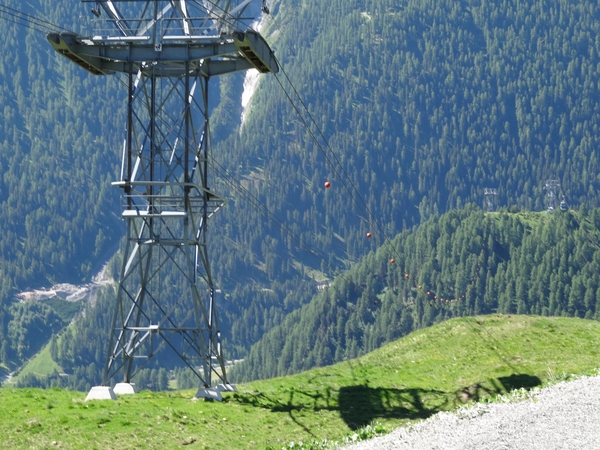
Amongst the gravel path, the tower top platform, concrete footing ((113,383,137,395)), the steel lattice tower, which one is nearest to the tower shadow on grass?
the steel lattice tower

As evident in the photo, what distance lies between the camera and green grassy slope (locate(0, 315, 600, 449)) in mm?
39094

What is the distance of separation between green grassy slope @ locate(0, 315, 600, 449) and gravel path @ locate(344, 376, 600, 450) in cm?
558

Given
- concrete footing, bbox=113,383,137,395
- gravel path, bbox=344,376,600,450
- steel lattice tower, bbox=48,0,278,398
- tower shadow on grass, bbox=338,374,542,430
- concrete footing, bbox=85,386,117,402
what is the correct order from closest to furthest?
gravel path, bbox=344,376,600,450, tower shadow on grass, bbox=338,374,542,430, concrete footing, bbox=85,386,117,402, steel lattice tower, bbox=48,0,278,398, concrete footing, bbox=113,383,137,395

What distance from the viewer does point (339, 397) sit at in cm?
4825

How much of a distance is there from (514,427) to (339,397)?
2026 cm

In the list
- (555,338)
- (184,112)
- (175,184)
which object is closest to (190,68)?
(184,112)

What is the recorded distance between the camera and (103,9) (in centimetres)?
4972

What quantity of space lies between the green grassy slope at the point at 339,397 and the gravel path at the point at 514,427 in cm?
558

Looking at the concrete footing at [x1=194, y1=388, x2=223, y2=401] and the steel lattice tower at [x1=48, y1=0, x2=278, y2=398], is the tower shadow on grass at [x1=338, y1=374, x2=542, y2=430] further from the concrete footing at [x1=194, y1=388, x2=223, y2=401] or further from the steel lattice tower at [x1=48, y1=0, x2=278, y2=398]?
the steel lattice tower at [x1=48, y1=0, x2=278, y2=398]

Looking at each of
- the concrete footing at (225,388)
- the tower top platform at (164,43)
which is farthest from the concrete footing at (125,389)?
the tower top platform at (164,43)

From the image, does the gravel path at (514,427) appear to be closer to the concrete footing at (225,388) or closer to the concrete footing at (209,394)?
the concrete footing at (209,394)

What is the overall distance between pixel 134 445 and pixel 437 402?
49.4 ft

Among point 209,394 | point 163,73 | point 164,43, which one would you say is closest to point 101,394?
point 209,394

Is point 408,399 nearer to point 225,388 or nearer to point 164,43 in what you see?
point 225,388
